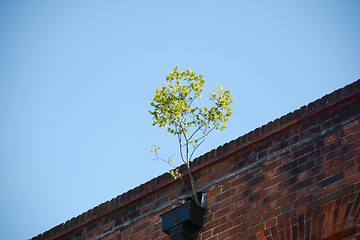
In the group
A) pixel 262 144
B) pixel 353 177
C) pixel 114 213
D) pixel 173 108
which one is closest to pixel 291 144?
pixel 262 144

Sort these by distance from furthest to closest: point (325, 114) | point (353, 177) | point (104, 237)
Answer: point (104, 237) → point (325, 114) → point (353, 177)

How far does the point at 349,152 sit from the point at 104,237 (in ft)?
11.7

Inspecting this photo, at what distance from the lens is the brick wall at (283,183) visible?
636 centimetres

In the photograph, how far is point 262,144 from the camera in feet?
24.4

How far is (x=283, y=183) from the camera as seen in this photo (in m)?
6.88

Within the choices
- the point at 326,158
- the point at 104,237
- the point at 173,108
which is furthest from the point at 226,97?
the point at 104,237

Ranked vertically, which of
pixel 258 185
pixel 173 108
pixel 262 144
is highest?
pixel 173 108

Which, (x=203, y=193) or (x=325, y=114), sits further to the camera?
(x=203, y=193)

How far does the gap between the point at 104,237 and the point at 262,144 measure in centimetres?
255

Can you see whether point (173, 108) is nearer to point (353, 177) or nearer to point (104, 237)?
point (104, 237)

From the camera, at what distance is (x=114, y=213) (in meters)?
8.59

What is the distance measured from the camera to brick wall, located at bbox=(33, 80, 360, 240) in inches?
251

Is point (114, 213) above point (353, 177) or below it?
above

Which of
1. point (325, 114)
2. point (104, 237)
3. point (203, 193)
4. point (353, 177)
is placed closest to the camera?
point (353, 177)
